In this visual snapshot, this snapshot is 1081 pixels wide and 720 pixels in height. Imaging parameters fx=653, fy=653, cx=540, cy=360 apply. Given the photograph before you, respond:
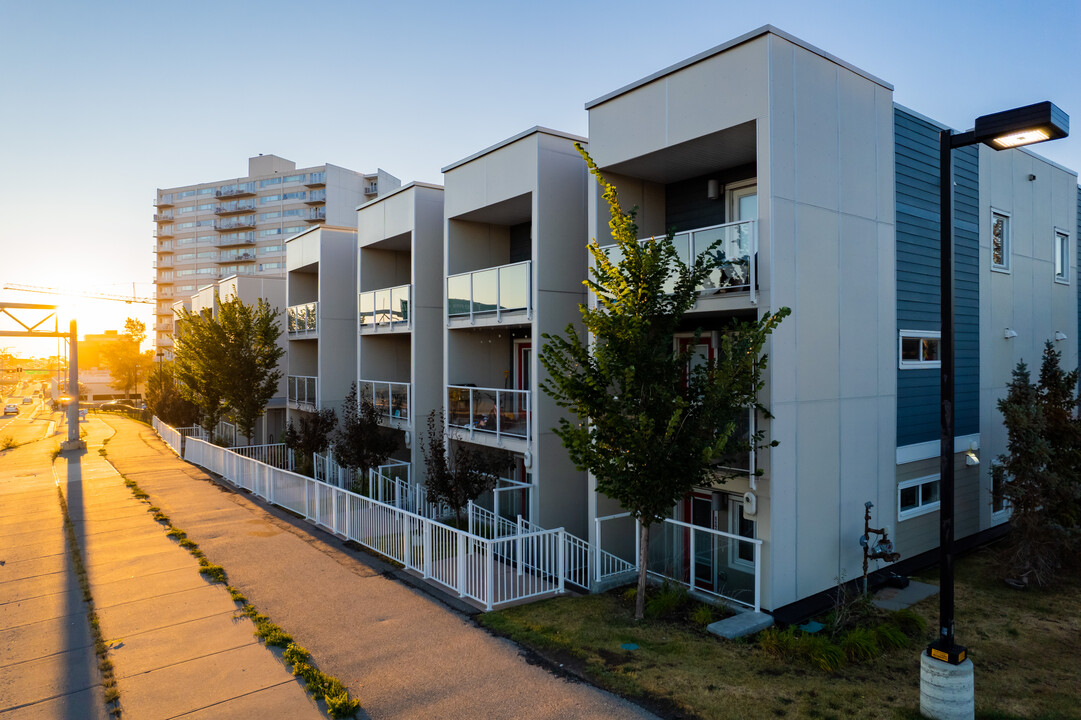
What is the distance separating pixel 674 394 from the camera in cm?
904

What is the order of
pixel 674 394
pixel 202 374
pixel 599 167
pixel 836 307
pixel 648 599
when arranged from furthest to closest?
1. pixel 202 374
2. pixel 599 167
3. pixel 836 307
4. pixel 648 599
5. pixel 674 394

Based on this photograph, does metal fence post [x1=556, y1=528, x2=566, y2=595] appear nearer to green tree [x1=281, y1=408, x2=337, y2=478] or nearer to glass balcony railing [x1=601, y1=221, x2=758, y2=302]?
glass balcony railing [x1=601, y1=221, x2=758, y2=302]

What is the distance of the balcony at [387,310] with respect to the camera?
60.9ft

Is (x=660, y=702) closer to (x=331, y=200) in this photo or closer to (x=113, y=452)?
(x=113, y=452)

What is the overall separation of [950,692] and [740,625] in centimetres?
287

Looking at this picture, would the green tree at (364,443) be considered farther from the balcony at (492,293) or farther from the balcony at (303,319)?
the balcony at (303,319)

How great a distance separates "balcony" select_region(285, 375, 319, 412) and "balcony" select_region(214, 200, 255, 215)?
223 feet

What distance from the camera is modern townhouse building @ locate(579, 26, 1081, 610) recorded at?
972 cm

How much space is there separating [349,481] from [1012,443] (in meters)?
16.8

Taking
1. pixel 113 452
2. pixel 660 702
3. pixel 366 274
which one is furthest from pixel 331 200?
pixel 660 702

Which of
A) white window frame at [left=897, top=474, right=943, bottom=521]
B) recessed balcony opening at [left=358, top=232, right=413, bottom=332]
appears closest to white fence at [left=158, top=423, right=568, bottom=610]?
recessed balcony opening at [left=358, top=232, right=413, bottom=332]

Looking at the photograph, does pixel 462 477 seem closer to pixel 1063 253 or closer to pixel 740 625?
pixel 740 625

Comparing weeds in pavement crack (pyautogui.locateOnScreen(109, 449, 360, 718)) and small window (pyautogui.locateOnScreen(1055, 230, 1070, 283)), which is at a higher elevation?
small window (pyautogui.locateOnScreen(1055, 230, 1070, 283))

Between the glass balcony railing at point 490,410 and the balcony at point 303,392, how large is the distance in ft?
28.3
